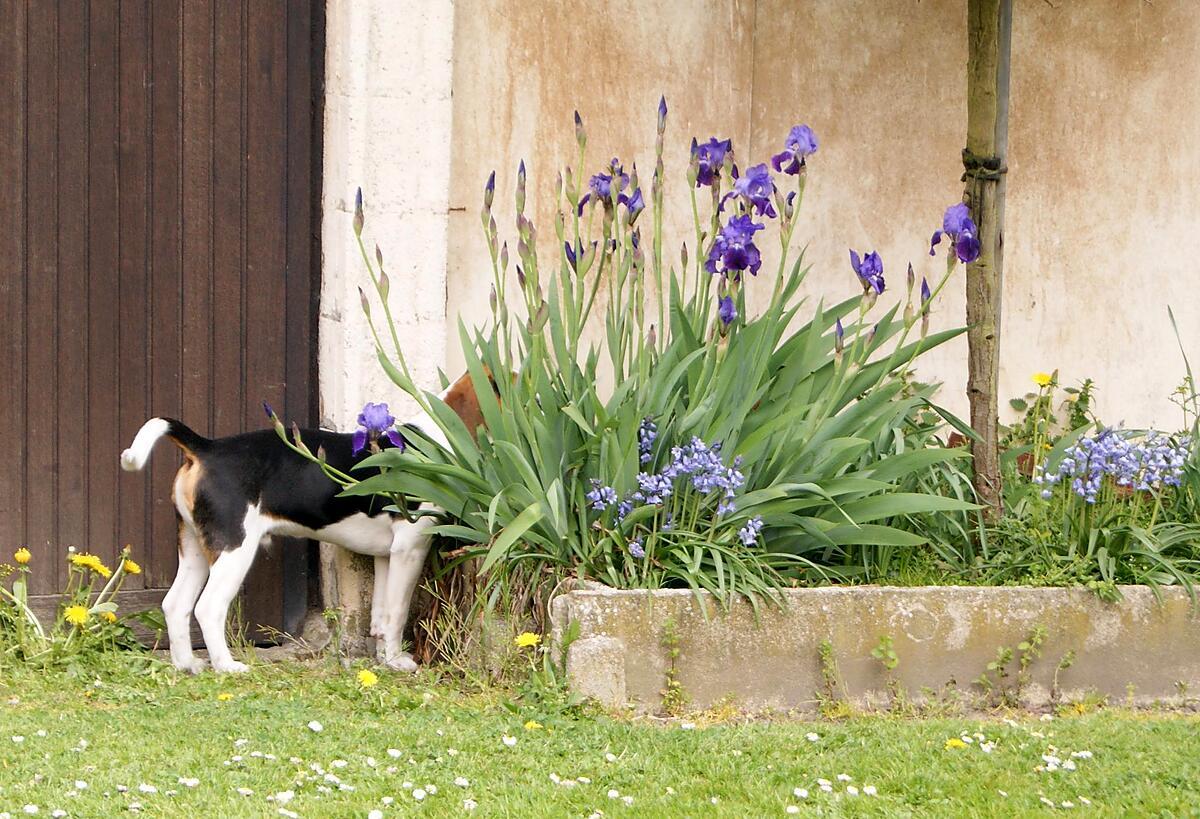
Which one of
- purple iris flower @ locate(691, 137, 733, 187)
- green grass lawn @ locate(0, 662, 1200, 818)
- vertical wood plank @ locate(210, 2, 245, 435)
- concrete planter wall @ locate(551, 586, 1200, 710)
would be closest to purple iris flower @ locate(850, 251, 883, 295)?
purple iris flower @ locate(691, 137, 733, 187)

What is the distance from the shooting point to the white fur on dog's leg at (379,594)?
17.1ft

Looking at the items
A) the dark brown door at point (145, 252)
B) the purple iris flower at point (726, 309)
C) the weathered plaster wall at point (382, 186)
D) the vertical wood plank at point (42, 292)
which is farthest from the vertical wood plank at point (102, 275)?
the purple iris flower at point (726, 309)

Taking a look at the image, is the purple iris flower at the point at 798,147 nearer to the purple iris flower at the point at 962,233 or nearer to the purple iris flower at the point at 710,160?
the purple iris flower at the point at 710,160

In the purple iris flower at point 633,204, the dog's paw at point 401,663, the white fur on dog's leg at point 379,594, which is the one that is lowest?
the dog's paw at point 401,663

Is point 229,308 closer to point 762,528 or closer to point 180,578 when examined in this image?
point 180,578

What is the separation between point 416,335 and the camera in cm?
553

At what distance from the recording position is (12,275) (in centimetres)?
514

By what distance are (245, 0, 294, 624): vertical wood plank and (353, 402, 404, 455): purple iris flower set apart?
3.69ft

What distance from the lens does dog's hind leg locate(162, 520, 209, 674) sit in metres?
4.92

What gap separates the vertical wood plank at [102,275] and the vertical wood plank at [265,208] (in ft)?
1.59

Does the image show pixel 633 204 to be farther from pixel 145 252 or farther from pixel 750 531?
pixel 145 252

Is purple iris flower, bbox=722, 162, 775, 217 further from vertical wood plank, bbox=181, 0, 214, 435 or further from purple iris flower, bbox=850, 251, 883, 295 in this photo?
vertical wood plank, bbox=181, 0, 214, 435

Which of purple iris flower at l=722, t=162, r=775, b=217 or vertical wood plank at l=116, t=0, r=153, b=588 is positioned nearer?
purple iris flower at l=722, t=162, r=775, b=217

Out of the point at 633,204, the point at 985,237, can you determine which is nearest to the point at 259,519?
the point at 633,204
